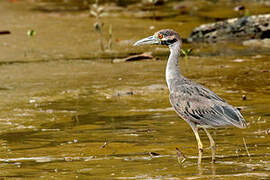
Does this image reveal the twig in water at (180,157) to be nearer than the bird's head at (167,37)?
Yes

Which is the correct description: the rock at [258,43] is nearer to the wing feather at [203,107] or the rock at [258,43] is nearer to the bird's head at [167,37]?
the bird's head at [167,37]

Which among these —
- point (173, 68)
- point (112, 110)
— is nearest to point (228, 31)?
point (112, 110)

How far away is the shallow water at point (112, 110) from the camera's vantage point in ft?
20.7

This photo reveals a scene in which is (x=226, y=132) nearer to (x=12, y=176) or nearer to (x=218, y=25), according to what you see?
(x=12, y=176)

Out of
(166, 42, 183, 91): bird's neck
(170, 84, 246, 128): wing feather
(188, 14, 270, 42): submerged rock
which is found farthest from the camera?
(188, 14, 270, 42): submerged rock

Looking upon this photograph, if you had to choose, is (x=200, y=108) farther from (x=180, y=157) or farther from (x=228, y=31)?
(x=228, y=31)

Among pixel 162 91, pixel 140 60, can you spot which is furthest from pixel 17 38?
pixel 162 91

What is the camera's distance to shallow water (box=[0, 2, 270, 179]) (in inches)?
248

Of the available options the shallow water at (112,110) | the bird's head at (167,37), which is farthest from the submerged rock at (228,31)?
the bird's head at (167,37)

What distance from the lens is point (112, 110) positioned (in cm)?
921

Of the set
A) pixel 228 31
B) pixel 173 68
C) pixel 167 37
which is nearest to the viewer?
pixel 173 68

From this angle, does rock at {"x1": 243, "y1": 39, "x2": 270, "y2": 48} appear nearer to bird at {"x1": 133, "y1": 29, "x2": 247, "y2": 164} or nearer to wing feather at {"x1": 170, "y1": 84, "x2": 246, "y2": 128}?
bird at {"x1": 133, "y1": 29, "x2": 247, "y2": 164}

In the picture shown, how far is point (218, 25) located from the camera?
15.0m

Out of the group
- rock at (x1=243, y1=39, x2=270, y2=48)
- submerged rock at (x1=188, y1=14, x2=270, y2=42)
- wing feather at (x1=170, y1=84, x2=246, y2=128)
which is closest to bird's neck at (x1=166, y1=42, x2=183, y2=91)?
wing feather at (x1=170, y1=84, x2=246, y2=128)
